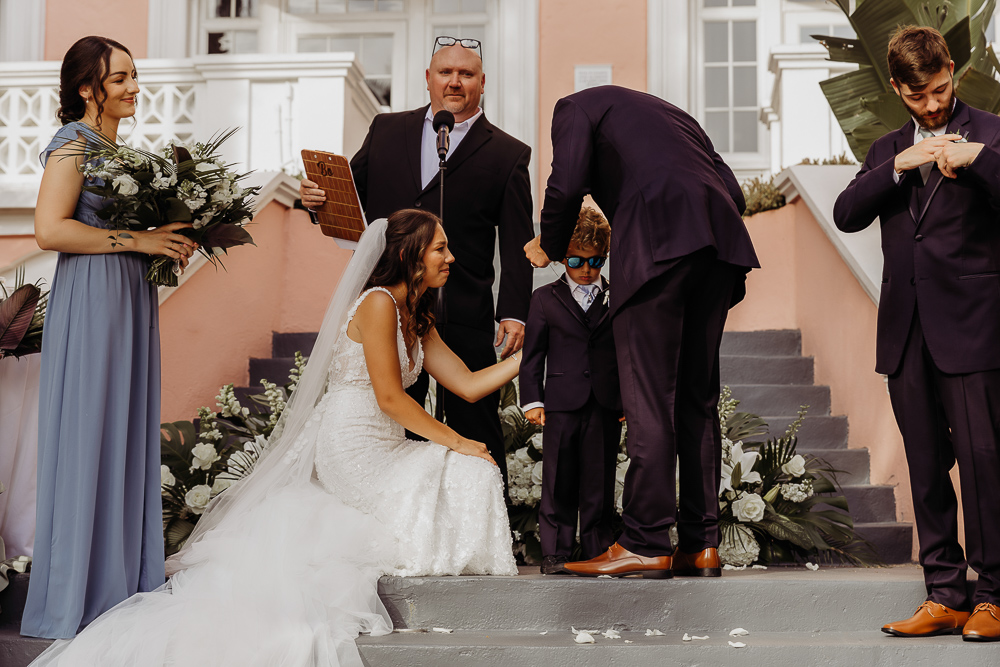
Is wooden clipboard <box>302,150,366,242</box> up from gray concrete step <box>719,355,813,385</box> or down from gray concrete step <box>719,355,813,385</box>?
up

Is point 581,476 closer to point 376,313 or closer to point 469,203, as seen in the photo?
point 376,313

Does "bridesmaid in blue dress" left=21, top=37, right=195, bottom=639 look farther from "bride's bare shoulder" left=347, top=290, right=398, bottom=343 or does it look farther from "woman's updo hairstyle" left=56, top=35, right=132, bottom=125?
"bride's bare shoulder" left=347, top=290, right=398, bottom=343

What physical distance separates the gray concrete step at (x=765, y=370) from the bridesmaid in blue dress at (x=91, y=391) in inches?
140

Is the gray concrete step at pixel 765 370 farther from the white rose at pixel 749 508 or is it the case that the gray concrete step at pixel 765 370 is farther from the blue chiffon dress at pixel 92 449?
the blue chiffon dress at pixel 92 449

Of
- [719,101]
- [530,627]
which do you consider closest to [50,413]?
[530,627]

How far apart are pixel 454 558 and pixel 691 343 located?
116 cm

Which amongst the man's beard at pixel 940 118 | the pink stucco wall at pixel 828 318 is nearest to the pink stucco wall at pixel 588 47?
the pink stucco wall at pixel 828 318

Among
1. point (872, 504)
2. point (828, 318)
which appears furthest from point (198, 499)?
point (828, 318)

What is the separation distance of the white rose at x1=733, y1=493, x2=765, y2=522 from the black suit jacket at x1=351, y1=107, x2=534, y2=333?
1.23m

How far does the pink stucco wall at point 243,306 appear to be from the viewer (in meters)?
5.34

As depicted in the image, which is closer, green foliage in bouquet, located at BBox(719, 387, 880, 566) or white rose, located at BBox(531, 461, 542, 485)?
green foliage in bouquet, located at BBox(719, 387, 880, 566)

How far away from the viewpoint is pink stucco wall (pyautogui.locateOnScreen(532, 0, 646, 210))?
9.99 m

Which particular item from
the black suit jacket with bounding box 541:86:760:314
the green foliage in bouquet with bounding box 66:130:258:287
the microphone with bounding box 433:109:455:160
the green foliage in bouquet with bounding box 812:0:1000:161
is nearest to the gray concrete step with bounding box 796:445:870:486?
the green foliage in bouquet with bounding box 812:0:1000:161

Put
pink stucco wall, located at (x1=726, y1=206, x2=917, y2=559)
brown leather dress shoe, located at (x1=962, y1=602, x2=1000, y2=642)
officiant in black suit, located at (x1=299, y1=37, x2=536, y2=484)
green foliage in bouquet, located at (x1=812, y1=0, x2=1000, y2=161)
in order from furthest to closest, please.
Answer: green foliage in bouquet, located at (x1=812, y1=0, x2=1000, y2=161) < pink stucco wall, located at (x1=726, y1=206, x2=917, y2=559) < officiant in black suit, located at (x1=299, y1=37, x2=536, y2=484) < brown leather dress shoe, located at (x1=962, y1=602, x2=1000, y2=642)
